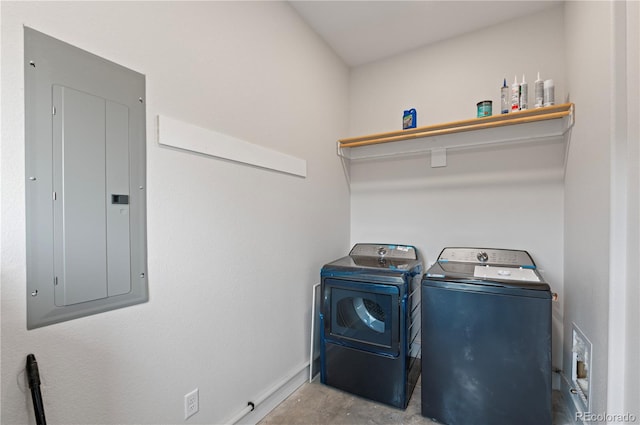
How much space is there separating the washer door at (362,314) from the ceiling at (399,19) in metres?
2.03

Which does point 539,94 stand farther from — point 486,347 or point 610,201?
point 486,347

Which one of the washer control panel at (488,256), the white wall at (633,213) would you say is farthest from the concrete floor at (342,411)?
the washer control panel at (488,256)

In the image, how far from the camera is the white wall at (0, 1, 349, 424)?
889mm

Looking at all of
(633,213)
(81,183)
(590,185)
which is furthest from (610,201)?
(81,183)

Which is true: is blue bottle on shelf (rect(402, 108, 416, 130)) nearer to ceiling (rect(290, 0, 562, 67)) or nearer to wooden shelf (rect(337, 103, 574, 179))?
wooden shelf (rect(337, 103, 574, 179))

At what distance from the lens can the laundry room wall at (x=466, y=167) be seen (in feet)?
6.99

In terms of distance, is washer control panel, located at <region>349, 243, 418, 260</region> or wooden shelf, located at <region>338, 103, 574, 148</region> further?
washer control panel, located at <region>349, 243, 418, 260</region>

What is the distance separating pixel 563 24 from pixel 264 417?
349 centimetres

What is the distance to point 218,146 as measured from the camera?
152cm

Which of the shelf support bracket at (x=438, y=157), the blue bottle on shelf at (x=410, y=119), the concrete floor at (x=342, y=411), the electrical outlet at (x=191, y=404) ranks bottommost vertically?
the concrete floor at (x=342, y=411)

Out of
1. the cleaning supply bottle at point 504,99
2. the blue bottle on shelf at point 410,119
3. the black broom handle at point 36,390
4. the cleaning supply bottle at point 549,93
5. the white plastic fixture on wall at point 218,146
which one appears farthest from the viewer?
the blue bottle on shelf at point 410,119

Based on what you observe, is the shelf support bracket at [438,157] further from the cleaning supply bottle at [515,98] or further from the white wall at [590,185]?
the white wall at [590,185]

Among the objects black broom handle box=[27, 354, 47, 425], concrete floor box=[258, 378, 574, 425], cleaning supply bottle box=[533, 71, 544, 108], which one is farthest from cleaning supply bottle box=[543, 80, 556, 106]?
black broom handle box=[27, 354, 47, 425]

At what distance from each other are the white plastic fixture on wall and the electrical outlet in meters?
1.21
